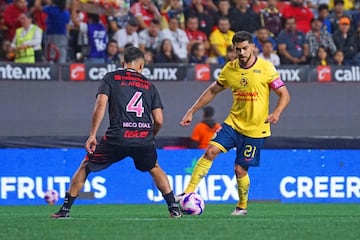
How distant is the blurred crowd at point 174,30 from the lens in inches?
800

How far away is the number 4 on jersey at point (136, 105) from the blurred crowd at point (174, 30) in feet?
28.7

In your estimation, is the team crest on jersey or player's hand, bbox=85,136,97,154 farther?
the team crest on jersey

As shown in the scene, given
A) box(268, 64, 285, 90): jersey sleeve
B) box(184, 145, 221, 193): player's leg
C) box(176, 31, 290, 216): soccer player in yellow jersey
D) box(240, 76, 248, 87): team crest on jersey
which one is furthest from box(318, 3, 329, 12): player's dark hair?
box(184, 145, 221, 193): player's leg

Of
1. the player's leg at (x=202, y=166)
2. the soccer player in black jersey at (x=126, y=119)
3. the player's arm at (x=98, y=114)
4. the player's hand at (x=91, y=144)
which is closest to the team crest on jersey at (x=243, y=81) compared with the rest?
the player's leg at (x=202, y=166)

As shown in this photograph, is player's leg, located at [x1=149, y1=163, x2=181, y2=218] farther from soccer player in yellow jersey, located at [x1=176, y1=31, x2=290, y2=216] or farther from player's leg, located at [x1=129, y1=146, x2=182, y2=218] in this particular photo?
soccer player in yellow jersey, located at [x1=176, y1=31, x2=290, y2=216]

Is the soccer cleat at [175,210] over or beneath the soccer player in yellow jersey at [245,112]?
beneath

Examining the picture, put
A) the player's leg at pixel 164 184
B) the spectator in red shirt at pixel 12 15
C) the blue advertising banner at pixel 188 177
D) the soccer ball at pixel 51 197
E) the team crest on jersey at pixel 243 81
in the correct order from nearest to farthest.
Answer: the player's leg at pixel 164 184
the team crest on jersey at pixel 243 81
the soccer ball at pixel 51 197
the blue advertising banner at pixel 188 177
the spectator in red shirt at pixel 12 15

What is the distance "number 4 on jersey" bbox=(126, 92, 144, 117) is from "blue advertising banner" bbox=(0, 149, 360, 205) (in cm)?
663

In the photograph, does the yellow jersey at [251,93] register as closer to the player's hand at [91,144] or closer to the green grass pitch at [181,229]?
the green grass pitch at [181,229]

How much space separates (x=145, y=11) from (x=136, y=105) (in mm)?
10545

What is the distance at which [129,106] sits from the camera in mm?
11352

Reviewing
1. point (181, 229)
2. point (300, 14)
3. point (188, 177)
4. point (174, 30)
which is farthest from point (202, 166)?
point (300, 14)

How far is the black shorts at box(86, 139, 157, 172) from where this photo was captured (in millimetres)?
11453

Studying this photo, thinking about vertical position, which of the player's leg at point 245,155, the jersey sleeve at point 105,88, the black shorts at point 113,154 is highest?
the jersey sleeve at point 105,88
